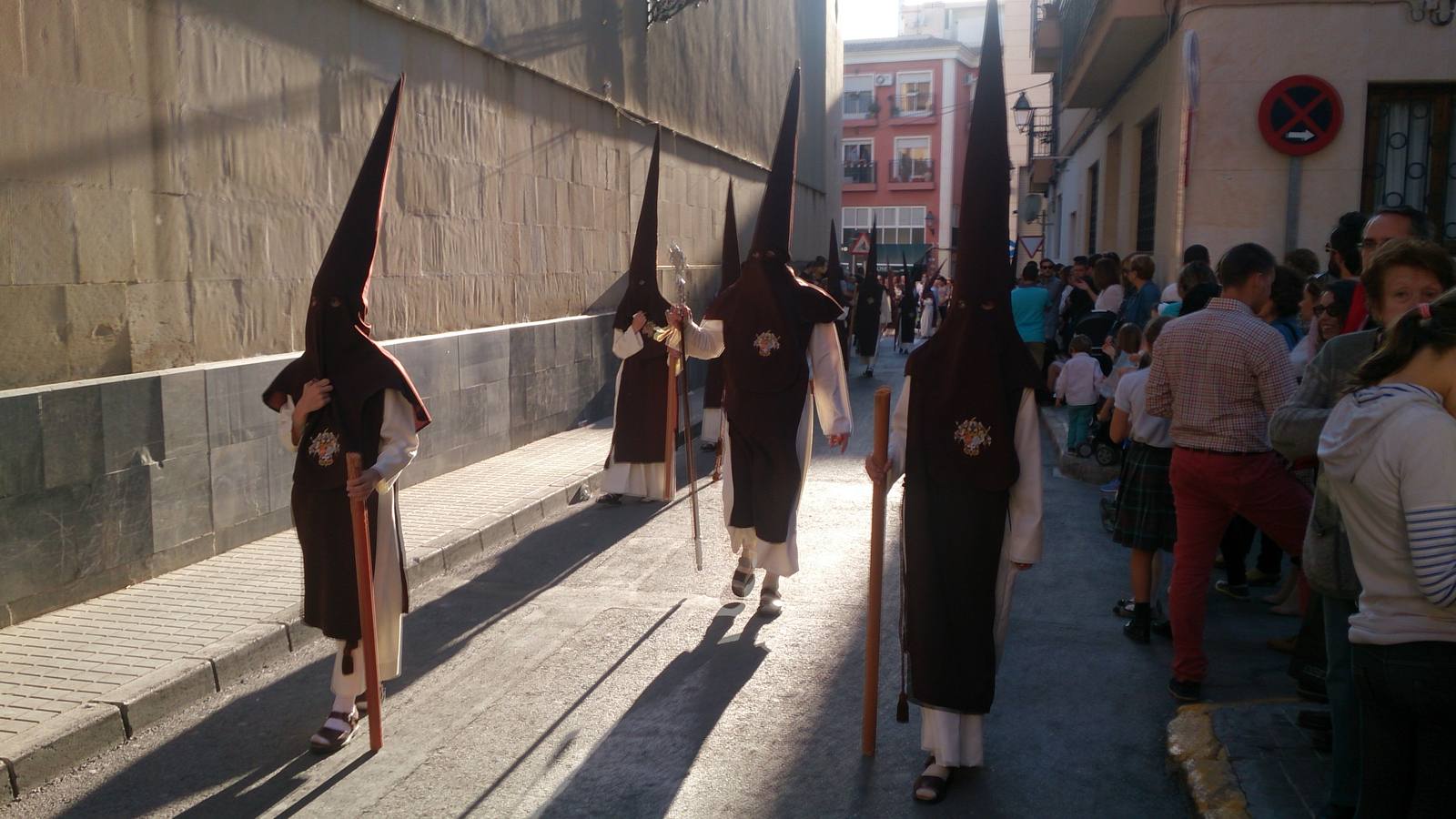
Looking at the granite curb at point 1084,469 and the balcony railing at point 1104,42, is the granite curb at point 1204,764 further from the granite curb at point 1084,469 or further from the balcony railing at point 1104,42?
the balcony railing at point 1104,42

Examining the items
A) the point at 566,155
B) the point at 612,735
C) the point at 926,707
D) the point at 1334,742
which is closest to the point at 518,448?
the point at 566,155

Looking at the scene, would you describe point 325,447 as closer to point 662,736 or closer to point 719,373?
point 662,736

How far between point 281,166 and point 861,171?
56051 mm

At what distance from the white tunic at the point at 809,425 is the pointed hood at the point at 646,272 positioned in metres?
2.32

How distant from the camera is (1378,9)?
12641 mm

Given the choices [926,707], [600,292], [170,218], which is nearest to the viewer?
[926,707]

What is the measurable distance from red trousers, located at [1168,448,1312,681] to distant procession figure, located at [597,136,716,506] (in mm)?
4560

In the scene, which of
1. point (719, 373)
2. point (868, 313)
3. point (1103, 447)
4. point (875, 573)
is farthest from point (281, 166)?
point (868, 313)

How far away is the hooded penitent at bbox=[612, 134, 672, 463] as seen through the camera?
958cm

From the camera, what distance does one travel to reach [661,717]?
5.19m

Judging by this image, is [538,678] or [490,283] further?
[490,283]

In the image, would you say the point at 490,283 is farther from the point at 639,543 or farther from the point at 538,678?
the point at 538,678

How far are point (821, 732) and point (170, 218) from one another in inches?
200

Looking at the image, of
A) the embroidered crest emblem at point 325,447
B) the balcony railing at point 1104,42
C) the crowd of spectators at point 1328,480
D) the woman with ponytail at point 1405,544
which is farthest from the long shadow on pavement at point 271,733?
the balcony railing at point 1104,42
